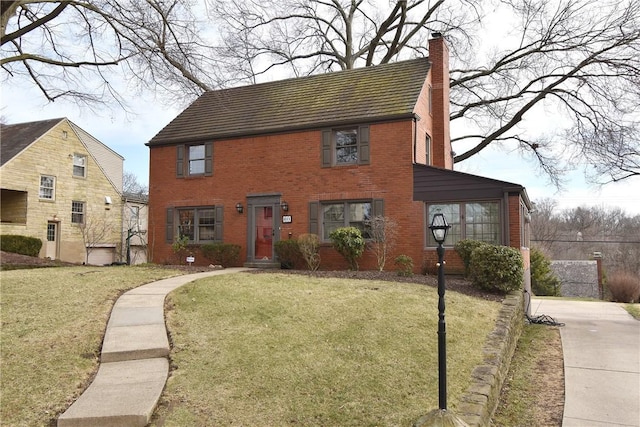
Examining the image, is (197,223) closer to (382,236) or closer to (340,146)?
(340,146)

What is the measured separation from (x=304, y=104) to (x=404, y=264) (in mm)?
6984

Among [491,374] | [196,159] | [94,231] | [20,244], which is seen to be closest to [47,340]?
[491,374]

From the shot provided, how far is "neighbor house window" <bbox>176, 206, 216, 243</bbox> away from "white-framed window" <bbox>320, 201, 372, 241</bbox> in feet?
14.2

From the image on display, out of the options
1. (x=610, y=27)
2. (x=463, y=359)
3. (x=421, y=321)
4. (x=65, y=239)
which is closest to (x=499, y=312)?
(x=421, y=321)

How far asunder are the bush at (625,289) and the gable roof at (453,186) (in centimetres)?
1274

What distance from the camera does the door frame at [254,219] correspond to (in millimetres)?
15344

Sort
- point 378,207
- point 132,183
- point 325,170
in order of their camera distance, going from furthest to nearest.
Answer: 1. point 132,183
2. point 325,170
3. point 378,207

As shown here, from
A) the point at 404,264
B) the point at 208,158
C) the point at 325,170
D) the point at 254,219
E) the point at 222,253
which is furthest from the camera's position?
the point at 208,158

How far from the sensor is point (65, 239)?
2477cm

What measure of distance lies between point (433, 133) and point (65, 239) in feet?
66.5

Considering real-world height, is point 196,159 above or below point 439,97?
below

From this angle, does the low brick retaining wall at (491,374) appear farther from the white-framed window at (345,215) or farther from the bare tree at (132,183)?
the bare tree at (132,183)

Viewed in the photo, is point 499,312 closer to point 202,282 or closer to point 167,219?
point 202,282

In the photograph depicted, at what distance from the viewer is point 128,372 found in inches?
196
